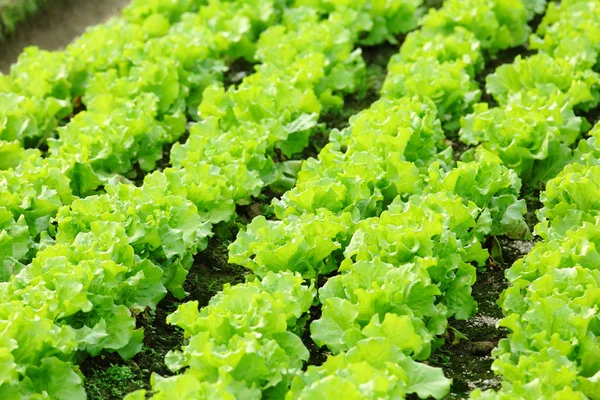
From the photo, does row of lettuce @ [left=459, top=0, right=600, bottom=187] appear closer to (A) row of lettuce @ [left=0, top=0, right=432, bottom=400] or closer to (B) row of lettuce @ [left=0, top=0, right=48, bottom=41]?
(A) row of lettuce @ [left=0, top=0, right=432, bottom=400]

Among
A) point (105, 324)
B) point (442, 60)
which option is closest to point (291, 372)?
point (105, 324)

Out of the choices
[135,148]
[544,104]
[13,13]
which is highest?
[13,13]

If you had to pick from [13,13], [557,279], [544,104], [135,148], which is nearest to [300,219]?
[557,279]

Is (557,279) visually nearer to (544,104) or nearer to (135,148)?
(544,104)

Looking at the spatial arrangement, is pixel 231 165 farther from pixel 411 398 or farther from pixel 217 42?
pixel 217 42

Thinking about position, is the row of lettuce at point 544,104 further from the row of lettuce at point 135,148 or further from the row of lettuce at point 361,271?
the row of lettuce at point 135,148

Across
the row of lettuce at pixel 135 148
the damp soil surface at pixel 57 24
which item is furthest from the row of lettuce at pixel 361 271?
the damp soil surface at pixel 57 24
